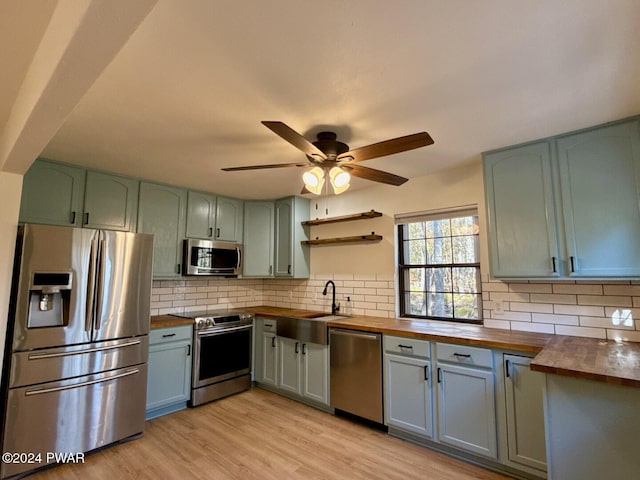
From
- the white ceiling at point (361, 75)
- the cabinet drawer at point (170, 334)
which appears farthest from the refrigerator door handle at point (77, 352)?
the white ceiling at point (361, 75)

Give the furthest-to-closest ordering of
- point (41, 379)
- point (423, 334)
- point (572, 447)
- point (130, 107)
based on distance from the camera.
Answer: point (423, 334)
point (41, 379)
point (130, 107)
point (572, 447)

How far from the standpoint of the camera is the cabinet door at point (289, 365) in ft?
11.3

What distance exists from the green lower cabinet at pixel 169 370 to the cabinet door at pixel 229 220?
3.94ft

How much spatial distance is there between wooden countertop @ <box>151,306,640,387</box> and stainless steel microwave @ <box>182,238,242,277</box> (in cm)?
59

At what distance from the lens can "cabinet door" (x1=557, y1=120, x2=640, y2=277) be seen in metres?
2.03

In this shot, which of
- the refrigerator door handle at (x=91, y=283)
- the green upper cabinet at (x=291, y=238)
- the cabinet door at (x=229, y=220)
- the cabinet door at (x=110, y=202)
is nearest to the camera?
the refrigerator door handle at (x=91, y=283)

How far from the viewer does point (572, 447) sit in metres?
1.62

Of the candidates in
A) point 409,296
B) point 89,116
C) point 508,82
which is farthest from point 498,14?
point 409,296

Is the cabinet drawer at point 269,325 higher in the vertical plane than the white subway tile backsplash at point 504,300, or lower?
lower

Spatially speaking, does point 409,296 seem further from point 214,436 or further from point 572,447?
point 214,436

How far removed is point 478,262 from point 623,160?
1.27m

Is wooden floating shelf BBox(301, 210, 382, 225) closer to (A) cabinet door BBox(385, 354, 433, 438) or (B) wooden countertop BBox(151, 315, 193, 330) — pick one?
(A) cabinet door BBox(385, 354, 433, 438)

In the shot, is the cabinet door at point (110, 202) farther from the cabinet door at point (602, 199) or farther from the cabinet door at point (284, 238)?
the cabinet door at point (602, 199)

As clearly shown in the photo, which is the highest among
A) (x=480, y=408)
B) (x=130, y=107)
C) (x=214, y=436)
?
(x=130, y=107)
